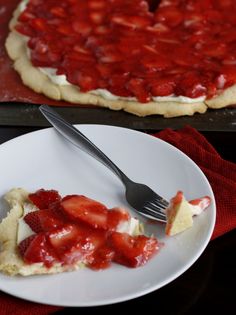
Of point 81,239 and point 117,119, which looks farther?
point 117,119

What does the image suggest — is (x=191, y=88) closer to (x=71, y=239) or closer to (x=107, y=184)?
(x=107, y=184)

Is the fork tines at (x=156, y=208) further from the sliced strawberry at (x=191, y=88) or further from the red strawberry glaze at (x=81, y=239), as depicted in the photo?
the sliced strawberry at (x=191, y=88)

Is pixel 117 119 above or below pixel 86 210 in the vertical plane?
below

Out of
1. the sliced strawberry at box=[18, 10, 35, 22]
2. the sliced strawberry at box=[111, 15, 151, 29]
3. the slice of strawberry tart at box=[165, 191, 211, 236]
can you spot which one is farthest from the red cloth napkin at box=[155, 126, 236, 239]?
the sliced strawberry at box=[18, 10, 35, 22]

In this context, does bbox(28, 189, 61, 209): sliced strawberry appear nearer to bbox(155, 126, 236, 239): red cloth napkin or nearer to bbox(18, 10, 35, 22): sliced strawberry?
bbox(155, 126, 236, 239): red cloth napkin

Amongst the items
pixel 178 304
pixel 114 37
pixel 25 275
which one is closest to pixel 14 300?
pixel 25 275

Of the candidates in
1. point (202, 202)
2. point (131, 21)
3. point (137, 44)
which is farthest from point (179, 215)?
point (131, 21)
